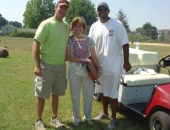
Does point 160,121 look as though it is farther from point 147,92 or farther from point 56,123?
point 56,123

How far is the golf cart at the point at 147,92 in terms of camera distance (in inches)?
123

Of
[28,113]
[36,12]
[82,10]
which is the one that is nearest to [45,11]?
[36,12]

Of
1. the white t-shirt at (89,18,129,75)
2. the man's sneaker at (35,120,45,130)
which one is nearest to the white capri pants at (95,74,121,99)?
the white t-shirt at (89,18,129,75)

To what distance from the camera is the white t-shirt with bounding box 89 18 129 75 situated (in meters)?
3.51

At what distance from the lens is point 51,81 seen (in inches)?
136

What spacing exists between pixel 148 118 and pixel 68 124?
1.25 metres

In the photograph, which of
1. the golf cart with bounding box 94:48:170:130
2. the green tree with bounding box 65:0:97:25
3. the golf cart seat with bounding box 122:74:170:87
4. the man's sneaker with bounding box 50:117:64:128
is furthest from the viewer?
the green tree with bounding box 65:0:97:25

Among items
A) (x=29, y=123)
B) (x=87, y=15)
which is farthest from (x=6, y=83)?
(x=87, y=15)

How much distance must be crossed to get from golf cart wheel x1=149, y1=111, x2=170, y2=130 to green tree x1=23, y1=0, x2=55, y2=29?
6126cm

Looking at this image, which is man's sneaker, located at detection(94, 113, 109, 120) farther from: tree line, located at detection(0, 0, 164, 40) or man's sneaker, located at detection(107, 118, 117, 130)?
tree line, located at detection(0, 0, 164, 40)

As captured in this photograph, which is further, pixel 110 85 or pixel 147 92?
pixel 147 92

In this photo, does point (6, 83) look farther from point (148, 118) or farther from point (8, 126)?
point (148, 118)

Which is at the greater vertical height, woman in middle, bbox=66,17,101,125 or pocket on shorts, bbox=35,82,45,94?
woman in middle, bbox=66,17,101,125

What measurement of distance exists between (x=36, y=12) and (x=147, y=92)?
203 ft
